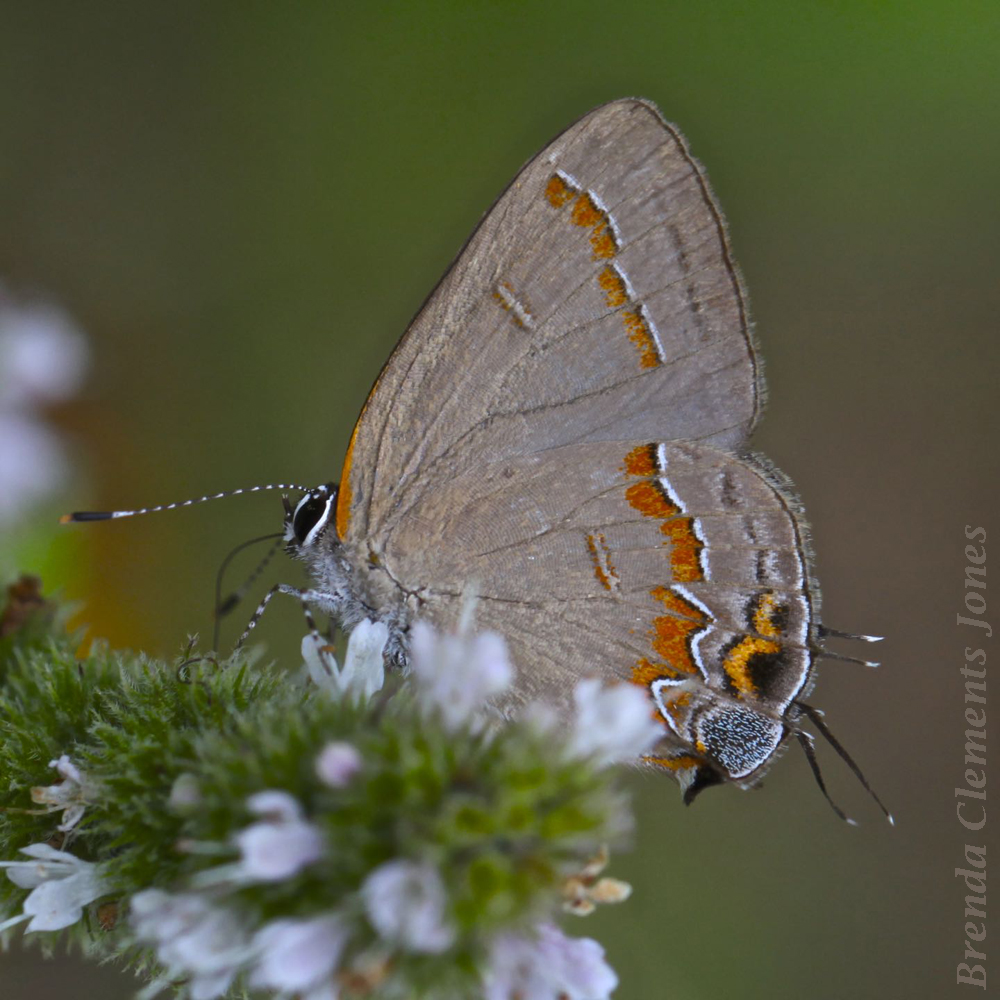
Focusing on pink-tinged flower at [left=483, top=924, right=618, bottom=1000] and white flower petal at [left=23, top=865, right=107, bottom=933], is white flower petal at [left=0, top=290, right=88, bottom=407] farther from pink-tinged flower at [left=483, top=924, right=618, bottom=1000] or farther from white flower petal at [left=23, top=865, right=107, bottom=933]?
pink-tinged flower at [left=483, top=924, right=618, bottom=1000]

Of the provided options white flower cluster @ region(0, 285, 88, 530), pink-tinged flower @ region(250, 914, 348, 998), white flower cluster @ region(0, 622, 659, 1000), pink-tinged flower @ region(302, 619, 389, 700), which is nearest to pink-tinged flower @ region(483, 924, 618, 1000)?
white flower cluster @ region(0, 622, 659, 1000)

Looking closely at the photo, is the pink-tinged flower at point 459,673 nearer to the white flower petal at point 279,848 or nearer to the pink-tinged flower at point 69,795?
the white flower petal at point 279,848

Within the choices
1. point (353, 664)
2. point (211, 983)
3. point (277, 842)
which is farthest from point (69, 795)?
point (277, 842)

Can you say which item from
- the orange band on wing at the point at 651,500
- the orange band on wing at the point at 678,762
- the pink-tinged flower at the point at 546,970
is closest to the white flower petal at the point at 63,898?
the pink-tinged flower at the point at 546,970

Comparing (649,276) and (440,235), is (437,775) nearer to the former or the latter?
(649,276)

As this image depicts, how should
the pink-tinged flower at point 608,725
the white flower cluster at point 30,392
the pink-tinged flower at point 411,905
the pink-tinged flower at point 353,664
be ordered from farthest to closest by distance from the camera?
1. the white flower cluster at point 30,392
2. the pink-tinged flower at point 353,664
3. the pink-tinged flower at point 608,725
4. the pink-tinged flower at point 411,905
